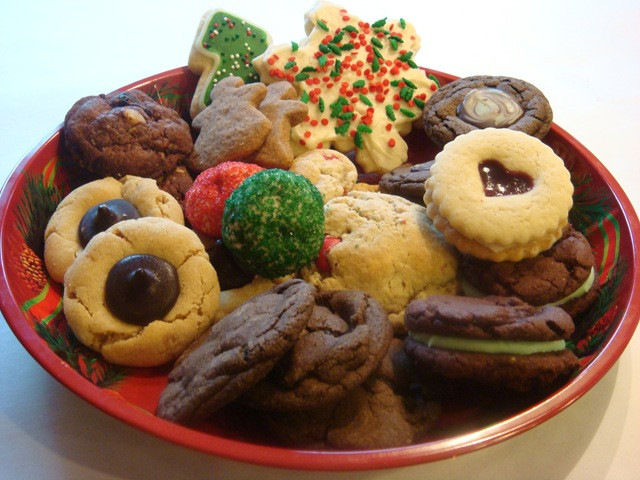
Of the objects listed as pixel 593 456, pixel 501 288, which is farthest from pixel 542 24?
pixel 593 456

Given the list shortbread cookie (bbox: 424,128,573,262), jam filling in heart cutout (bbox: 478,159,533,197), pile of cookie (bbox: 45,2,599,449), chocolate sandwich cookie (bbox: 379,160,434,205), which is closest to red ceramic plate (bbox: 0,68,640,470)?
pile of cookie (bbox: 45,2,599,449)

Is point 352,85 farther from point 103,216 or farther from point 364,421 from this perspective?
point 364,421

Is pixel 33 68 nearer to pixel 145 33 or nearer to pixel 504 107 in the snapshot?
pixel 145 33

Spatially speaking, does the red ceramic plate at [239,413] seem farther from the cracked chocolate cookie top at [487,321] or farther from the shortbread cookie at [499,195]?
the shortbread cookie at [499,195]

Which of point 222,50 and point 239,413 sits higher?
point 222,50

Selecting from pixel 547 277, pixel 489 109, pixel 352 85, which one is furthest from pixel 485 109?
pixel 547 277

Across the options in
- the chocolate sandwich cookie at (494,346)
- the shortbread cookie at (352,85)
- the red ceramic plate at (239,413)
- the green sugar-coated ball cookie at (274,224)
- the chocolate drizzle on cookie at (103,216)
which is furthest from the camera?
the shortbread cookie at (352,85)

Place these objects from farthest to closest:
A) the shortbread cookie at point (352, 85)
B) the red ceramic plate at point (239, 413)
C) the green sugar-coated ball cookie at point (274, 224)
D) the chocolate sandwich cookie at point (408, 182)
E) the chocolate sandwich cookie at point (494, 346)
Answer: the shortbread cookie at point (352, 85)
the chocolate sandwich cookie at point (408, 182)
the green sugar-coated ball cookie at point (274, 224)
the chocolate sandwich cookie at point (494, 346)
the red ceramic plate at point (239, 413)

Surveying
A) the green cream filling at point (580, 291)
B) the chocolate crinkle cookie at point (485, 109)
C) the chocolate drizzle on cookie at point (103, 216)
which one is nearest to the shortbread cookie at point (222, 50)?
the chocolate drizzle on cookie at point (103, 216)
